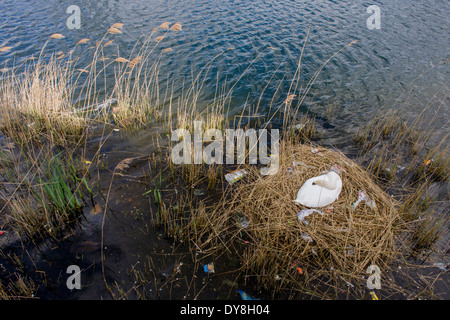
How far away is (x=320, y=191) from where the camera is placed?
3.38 m

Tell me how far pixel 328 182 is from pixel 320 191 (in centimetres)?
23

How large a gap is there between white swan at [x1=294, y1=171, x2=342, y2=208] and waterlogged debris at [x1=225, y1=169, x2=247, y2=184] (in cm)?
99

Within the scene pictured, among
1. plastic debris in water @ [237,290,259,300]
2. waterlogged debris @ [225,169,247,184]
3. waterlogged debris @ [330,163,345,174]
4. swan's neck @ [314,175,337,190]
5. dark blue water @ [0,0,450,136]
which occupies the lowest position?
plastic debris in water @ [237,290,259,300]

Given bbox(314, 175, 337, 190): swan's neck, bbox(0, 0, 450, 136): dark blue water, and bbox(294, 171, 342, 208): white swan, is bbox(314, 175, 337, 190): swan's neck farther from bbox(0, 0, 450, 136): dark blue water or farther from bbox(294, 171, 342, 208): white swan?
bbox(0, 0, 450, 136): dark blue water

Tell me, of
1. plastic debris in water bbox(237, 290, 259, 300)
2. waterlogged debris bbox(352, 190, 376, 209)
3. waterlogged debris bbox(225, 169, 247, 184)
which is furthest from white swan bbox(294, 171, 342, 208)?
plastic debris in water bbox(237, 290, 259, 300)

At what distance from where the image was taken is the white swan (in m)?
3.38

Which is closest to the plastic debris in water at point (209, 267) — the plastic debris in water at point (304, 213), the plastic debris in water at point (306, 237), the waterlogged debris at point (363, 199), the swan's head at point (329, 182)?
the plastic debris in water at point (306, 237)

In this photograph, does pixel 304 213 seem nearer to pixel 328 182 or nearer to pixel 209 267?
pixel 328 182

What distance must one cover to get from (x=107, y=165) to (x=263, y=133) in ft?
9.75

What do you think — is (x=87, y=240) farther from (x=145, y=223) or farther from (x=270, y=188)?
(x=270, y=188)

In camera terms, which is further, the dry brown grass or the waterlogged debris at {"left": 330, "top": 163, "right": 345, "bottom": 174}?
the waterlogged debris at {"left": 330, "top": 163, "right": 345, "bottom": 174}

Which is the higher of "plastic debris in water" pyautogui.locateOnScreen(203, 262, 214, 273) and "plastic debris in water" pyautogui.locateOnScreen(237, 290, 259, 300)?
"plastic debris in water" pyautogui.locateOnScreen(203, 262, 214, 273)

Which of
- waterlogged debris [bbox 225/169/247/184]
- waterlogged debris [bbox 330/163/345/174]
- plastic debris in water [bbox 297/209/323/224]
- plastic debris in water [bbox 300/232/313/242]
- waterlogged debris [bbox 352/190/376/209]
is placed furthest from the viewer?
waterlogged debris [bbox 225/169/247/184]

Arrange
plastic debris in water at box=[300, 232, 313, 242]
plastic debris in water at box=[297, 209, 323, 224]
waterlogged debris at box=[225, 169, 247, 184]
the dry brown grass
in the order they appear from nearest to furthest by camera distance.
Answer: the dry brown grass
plastic debris in water at box=[300, 232, 313, 242]
plastic debris in water at box=[297, 209, 323, 224]
waterlogged debris at box=[225, 169, 247, 184]
